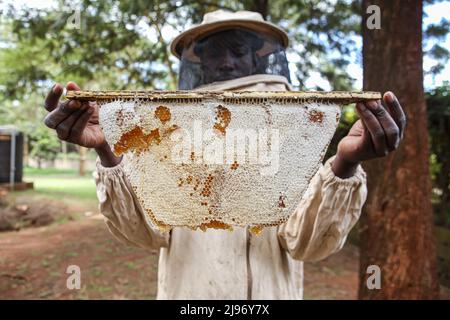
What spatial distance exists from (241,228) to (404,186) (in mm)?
1994

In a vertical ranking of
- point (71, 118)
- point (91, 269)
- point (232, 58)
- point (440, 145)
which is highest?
point (232, 58)

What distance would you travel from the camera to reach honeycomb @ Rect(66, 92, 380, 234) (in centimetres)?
134

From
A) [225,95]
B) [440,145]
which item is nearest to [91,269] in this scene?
[225,95]

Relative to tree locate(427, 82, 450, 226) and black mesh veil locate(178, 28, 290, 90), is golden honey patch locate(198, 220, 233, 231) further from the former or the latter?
tree locate(427, 82, 450, 226)

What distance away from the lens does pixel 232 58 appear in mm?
2113

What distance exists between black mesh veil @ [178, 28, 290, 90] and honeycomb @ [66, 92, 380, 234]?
30.9 inches

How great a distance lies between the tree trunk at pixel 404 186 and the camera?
328 cm

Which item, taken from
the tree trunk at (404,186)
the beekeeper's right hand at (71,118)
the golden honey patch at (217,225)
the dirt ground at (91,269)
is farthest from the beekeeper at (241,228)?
the dirt ground at (91,269)

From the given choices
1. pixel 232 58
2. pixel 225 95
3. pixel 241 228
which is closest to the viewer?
pixel 225 95

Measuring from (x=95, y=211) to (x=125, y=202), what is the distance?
1004cm

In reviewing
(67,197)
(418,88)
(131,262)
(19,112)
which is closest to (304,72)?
(418,88)

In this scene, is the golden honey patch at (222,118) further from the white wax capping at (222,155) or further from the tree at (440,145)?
the tree at (440,145)

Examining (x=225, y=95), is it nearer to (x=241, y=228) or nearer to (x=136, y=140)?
(x=136, y=140)
